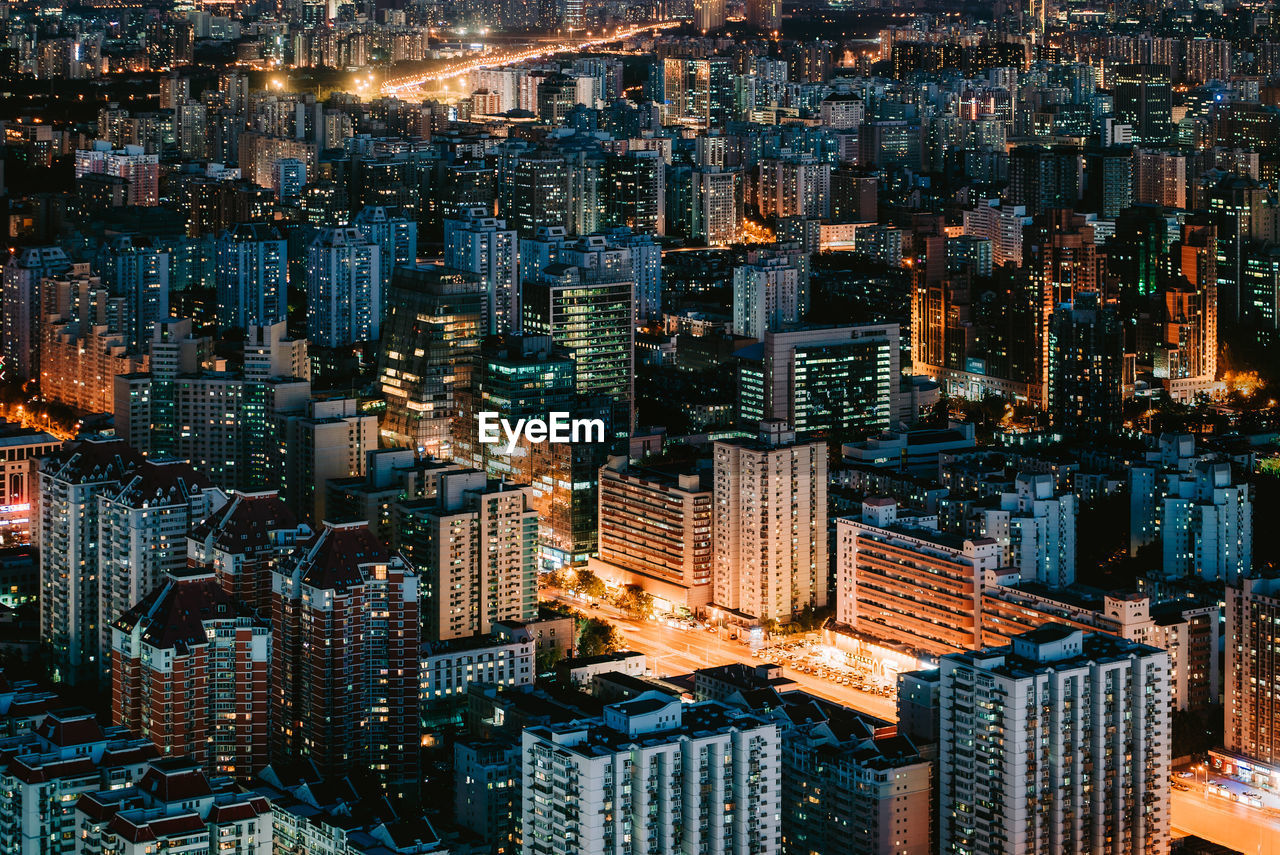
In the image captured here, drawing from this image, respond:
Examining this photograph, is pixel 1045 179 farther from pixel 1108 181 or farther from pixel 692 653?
pixel 692 653

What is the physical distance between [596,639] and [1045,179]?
21.0m

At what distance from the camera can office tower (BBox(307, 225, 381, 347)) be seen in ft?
91.3

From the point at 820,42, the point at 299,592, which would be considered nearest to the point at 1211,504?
the point at 299,592

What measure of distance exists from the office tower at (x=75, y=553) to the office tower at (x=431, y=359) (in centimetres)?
449

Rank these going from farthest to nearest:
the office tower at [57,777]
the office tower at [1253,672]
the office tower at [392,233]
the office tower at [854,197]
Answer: the office tower at [854,197] → the office tower at [392,233] → the office tower at [1253,672] → the office tower at [57,777]

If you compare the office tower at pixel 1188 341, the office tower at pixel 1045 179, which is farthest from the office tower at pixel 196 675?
the office tower at pixel 1045 179

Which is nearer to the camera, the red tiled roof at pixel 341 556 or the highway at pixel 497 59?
the red tiled roof at pixel 341 556

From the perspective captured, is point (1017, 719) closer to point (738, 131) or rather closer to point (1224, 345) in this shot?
point (1224, 345)

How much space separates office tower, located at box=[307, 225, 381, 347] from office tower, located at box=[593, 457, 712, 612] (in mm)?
7594

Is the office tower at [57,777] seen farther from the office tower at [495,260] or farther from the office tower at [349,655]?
the office tower at [495,260]

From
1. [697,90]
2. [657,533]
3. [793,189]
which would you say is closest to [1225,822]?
[657,533]

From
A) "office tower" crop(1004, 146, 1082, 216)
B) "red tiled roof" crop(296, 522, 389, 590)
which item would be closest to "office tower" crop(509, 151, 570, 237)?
"office tower" crop(1004, 146, 1082, 216)

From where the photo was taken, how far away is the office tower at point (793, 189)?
3741 cm

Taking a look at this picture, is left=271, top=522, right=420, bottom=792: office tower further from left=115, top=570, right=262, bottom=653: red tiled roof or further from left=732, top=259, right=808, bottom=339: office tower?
left=732, top=259, right=808, bottom=339: office tower
